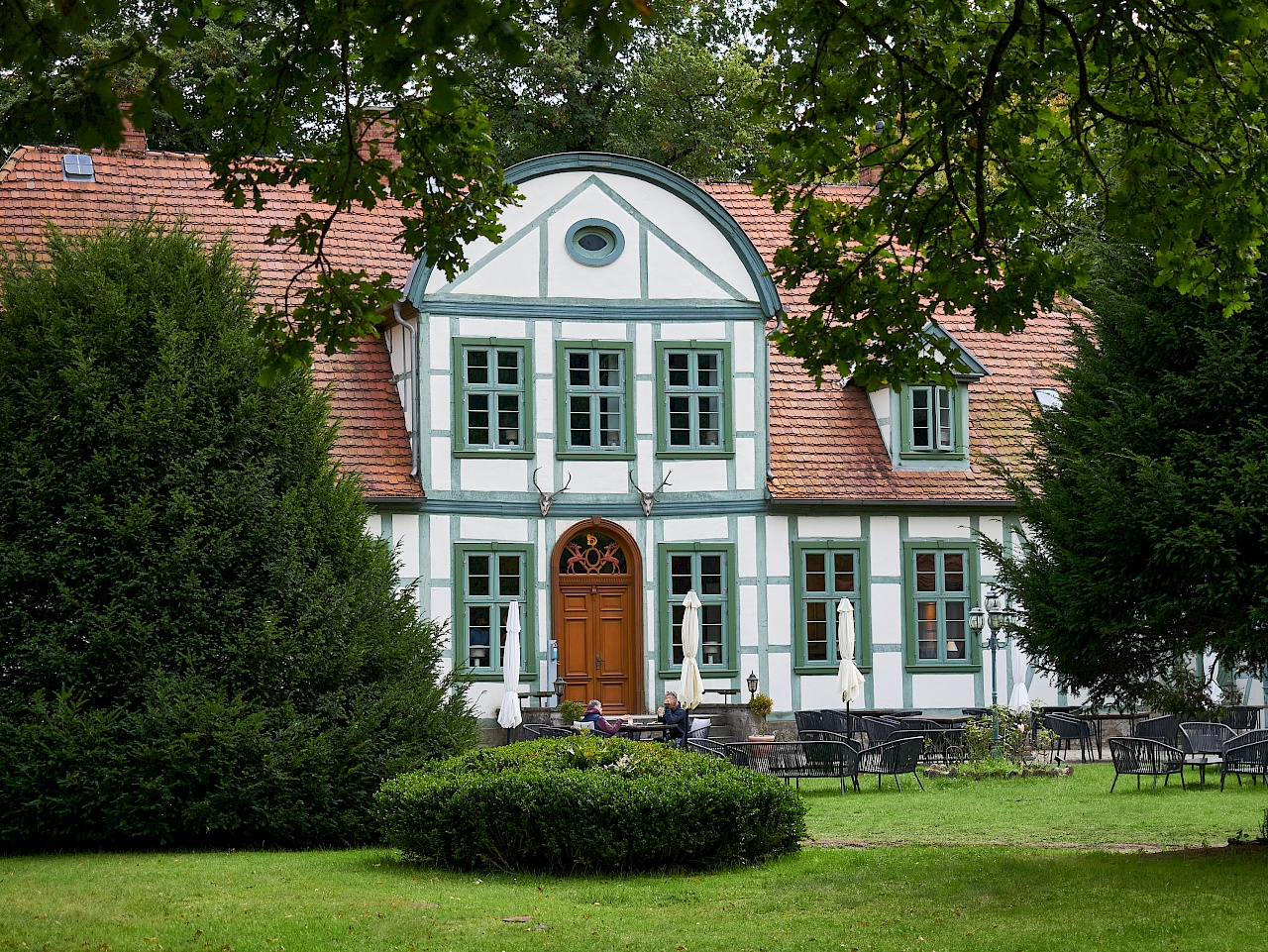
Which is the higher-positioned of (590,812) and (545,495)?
(545,495)

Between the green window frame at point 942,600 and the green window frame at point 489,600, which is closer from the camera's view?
the green window frame at point 489,600

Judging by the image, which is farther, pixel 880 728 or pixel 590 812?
pixel 880 728

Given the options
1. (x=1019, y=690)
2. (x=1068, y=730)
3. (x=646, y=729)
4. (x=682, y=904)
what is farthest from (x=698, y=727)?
(x=682, y=904)

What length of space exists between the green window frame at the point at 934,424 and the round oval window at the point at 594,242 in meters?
4.99

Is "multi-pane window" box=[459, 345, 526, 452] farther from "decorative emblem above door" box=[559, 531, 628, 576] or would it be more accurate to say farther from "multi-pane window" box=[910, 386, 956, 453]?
"multi-pane window" box=[910, 386, 956, 453]

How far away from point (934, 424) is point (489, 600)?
292 inches

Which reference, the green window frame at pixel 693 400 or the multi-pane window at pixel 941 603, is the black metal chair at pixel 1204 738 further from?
the green window frame at pixel 693 400

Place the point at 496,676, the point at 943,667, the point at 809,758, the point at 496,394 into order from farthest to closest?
the point at 943,667
the point at 496,394
the point at 496,676
the point at 809,758

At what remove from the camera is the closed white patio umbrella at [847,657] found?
22.6 metres

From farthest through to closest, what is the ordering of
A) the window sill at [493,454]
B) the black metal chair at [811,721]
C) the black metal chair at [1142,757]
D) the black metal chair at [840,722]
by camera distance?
the window sill at [493,454], the black metal chair at [811,721], the black metal chair at [840,722], the black metal chair at [1142,757]

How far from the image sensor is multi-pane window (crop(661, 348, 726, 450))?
80.7 ft

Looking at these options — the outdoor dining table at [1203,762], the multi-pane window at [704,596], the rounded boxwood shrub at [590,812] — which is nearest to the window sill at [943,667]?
the multi-pane window at [704,596]

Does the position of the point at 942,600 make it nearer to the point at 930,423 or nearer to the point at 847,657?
the point at 930,423

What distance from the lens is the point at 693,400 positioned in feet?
Result: 80.9
